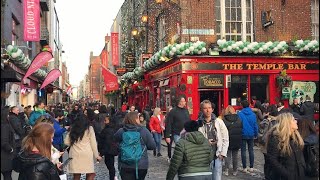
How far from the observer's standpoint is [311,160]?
231 inches

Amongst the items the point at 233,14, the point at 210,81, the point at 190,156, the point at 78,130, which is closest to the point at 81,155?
the point at 78,130

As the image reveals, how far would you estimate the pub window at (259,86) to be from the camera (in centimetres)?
2161

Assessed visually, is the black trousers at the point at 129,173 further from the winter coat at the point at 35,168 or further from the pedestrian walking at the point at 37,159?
the winter coat at the point at 35,168

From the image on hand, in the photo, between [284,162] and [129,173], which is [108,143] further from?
[284,162]

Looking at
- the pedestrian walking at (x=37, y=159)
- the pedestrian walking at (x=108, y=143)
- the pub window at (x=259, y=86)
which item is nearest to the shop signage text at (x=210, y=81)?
the pub window at (x=259, y=86)

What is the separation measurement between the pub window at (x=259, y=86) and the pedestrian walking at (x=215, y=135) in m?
13.7

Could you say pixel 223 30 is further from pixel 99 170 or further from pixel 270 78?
pixel 99 170

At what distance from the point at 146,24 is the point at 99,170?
63.9 feet

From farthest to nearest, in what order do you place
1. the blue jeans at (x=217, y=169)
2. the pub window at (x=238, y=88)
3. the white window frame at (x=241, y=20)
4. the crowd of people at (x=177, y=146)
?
the white window frame at (x=241, y=20)
the pub window at (x=238, y=88)
the blue jeans at (x=217, y=169)
the crowd of people at (x=177, y=146)

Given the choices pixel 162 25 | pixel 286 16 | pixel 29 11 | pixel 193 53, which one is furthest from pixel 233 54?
pixel 29 11

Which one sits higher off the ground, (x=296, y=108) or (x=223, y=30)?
(x=223, y=30)

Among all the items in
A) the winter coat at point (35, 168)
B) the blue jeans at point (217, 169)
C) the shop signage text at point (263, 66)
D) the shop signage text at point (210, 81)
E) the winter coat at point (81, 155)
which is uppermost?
the shop signage text at point (263, 66)

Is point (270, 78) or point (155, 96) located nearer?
point (270, 78)

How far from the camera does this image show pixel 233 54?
20922 millimetres
